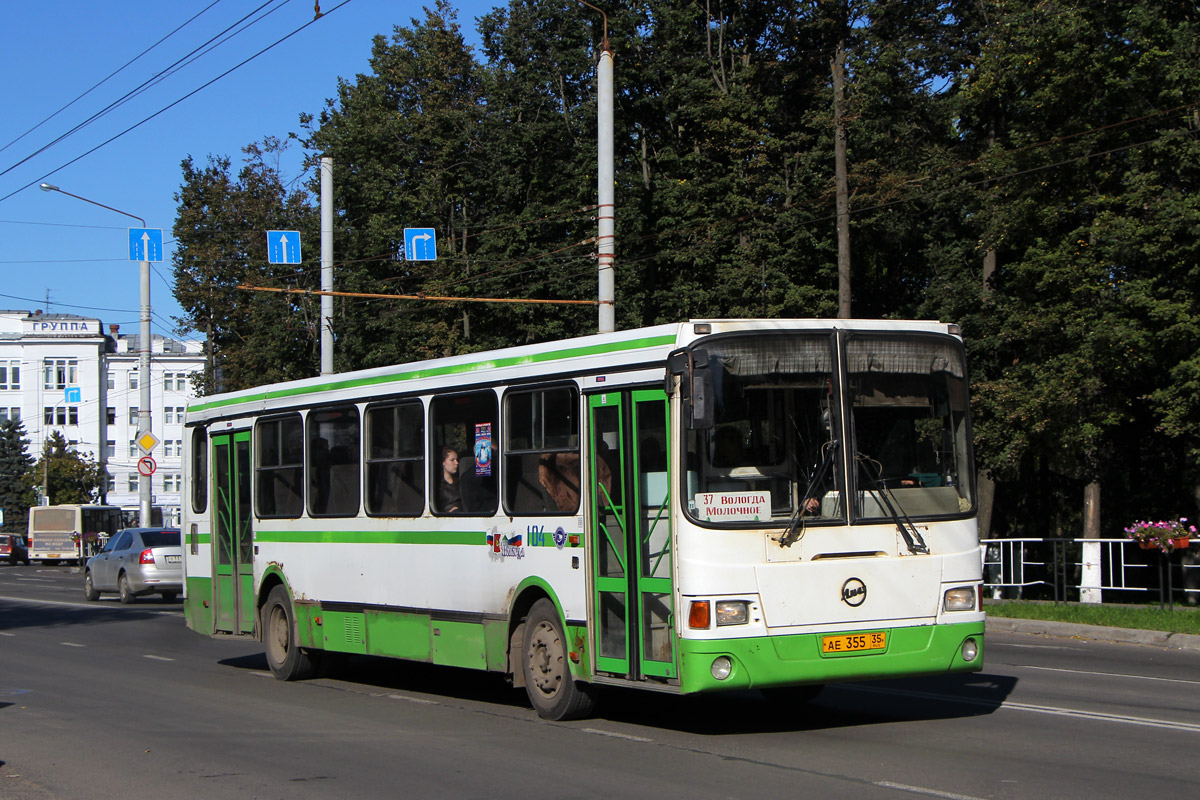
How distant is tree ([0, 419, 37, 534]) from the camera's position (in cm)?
8700

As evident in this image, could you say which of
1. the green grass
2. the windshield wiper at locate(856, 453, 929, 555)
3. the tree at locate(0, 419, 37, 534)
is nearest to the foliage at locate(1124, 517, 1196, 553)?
the green grass

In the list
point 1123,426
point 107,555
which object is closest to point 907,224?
point 1123,426

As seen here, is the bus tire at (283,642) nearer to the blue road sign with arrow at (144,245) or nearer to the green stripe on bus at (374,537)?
the green stripe on bus at (374,537)

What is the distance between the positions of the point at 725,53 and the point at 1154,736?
38.0 m

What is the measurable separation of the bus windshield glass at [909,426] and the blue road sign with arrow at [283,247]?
22.7 metres

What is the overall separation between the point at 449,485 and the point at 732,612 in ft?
12.0

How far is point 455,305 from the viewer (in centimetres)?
4578

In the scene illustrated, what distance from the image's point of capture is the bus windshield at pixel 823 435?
9.08 meters

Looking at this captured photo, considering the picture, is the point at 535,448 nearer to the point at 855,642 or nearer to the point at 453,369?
the point at 453,369

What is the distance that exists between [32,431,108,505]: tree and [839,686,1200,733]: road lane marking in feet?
256

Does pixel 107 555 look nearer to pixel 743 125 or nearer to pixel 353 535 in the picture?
pixel 353 535

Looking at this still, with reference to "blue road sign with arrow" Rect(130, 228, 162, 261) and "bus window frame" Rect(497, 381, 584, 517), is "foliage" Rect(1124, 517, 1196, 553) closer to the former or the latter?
"bus window frame" Rect(497, 381, 584, 517)

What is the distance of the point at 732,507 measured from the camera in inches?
356

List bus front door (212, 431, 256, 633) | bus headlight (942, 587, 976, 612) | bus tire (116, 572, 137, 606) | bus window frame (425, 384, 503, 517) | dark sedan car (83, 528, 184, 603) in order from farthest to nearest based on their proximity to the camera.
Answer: bus tire (116, 572, 137, 606)
dark sedan car (83, 528, 184, 603)
bus front door (212, 431, 256, 633)
bus window frame (425, 384, 503, 517)
bus headlight (942, 587, 976, 612)
